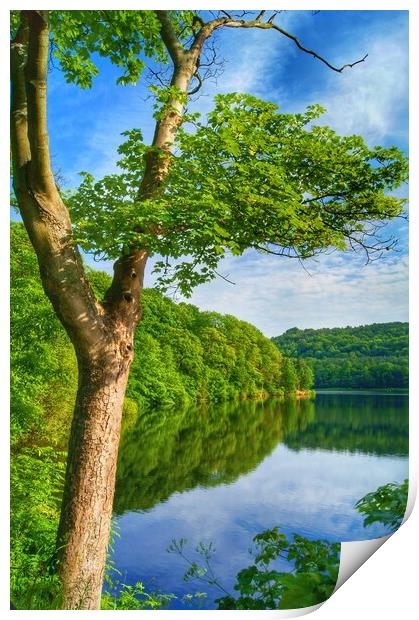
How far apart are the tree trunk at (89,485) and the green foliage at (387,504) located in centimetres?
135

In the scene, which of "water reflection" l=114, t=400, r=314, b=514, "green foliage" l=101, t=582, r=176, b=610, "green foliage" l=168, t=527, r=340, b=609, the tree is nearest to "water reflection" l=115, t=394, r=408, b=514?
"water reflection" l=114, t=400, r=314, b=514

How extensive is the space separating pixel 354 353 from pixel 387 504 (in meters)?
2.25

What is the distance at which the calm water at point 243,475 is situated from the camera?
5504 millimetres

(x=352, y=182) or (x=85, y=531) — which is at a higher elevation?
(x=352, y=182)

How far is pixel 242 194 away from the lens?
308 centimetres

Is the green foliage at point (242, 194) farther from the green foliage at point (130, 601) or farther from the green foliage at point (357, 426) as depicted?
the green foliage at point (130, 601)

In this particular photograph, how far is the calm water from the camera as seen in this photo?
18.1ft

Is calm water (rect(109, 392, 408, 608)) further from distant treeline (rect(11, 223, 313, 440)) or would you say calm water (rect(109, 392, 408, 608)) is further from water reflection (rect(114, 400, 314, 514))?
distant treeline (rect(11, 223, 313, 440))

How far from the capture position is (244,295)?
531 cm

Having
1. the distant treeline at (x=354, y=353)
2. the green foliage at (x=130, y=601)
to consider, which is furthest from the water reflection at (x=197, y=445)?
the green foliage at (x=130, y=601)

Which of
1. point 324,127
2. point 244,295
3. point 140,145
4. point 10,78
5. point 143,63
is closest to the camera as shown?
point 10,78
